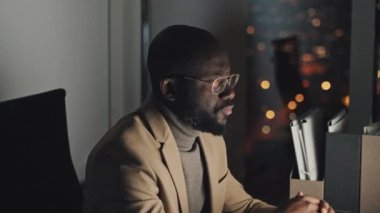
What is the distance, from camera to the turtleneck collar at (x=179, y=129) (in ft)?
5.25

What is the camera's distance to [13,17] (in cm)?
195

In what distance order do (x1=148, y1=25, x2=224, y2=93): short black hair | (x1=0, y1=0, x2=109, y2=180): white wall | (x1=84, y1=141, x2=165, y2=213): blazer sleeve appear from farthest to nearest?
(x1=0, y1=0, x2=109, y2=180): white wall < (x1=148, y1=25, x2=224, y2=93): short black hair < (x1=84, y1=141, x2=165, y2=213): blazer sleeve

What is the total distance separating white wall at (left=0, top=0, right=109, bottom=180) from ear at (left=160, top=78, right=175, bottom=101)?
0.59 metres

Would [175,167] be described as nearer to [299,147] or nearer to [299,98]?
[299,147]

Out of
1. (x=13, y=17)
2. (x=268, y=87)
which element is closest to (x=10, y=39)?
(x=13, y=17)

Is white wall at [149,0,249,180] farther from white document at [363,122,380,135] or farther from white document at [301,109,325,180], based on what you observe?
white document at [363,122,380,135]

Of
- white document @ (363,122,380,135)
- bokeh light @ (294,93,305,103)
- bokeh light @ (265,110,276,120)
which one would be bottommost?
bokeh light @ (265,110,276,120)

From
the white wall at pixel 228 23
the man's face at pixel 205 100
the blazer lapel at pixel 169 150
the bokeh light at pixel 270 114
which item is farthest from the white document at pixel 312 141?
the blazer lapel at pixel 169 150

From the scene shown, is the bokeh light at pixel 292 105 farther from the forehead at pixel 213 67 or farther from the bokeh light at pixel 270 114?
the forehead at pixel 213 67

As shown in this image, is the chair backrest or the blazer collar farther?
the chair backrest

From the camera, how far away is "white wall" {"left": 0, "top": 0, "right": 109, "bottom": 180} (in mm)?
1977

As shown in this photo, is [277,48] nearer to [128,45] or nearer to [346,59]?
[346,59]

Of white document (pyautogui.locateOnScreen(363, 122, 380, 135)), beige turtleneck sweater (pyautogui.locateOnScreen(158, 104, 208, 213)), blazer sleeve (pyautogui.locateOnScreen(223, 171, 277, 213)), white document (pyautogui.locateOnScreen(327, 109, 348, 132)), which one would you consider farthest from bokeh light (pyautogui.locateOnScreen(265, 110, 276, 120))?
beige turtleneck sweater (pyautogui.locateOnScreen(158, 104, 208, 213))

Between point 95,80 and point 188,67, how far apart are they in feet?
3.40
